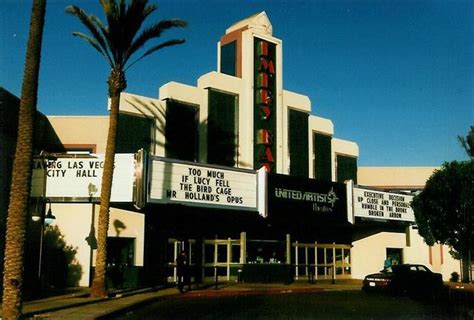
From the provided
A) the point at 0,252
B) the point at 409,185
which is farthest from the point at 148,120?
the point at 409,185

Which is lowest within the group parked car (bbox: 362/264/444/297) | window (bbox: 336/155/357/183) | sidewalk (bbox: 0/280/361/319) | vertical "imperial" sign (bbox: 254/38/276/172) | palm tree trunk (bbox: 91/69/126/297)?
sidewalk (bbox: 0/280/361/319)

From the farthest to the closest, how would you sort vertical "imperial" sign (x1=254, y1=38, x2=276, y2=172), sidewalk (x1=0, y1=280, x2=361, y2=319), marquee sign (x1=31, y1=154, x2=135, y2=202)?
1. vertical "imperial" sign (x1=254, y1=38, x2=276, y2=172)
2. marquee sign (x1=31, y1=154, x2=135, y2=202)
3. sidewalk (x1=0, y1=280, x2=361, y2=319)

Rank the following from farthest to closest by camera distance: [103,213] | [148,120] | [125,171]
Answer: [148,120], [125,171], [103,213]

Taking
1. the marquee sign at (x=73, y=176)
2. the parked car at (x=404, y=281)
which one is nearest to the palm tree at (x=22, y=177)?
the marquee sign at (x=73, y=176)

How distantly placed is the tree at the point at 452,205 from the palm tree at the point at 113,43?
59.2 feet

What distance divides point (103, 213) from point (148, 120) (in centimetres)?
891

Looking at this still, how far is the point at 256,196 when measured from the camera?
2728cm

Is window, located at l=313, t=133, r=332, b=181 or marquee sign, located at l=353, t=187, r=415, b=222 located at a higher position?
window, located at l=313, t=133, r=332, b=181

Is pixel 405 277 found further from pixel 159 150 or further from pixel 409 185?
pixel 409 185

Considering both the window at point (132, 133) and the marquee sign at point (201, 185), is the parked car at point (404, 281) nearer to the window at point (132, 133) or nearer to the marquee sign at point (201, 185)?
the marquee sign at point (201, 185)

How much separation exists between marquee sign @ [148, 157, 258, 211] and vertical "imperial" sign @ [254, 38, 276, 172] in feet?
12.4

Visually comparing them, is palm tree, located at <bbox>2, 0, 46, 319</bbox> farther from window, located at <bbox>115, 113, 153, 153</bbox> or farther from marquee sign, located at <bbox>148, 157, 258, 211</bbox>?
window, located at <bbox>115, 113, 153, 153</bbox>

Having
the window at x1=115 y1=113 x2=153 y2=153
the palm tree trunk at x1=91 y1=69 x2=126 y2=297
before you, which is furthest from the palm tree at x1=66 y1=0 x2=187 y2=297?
the window at x1=115 y1=113 x2=153 y2=153

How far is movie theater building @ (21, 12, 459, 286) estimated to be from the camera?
23781 millimetres
